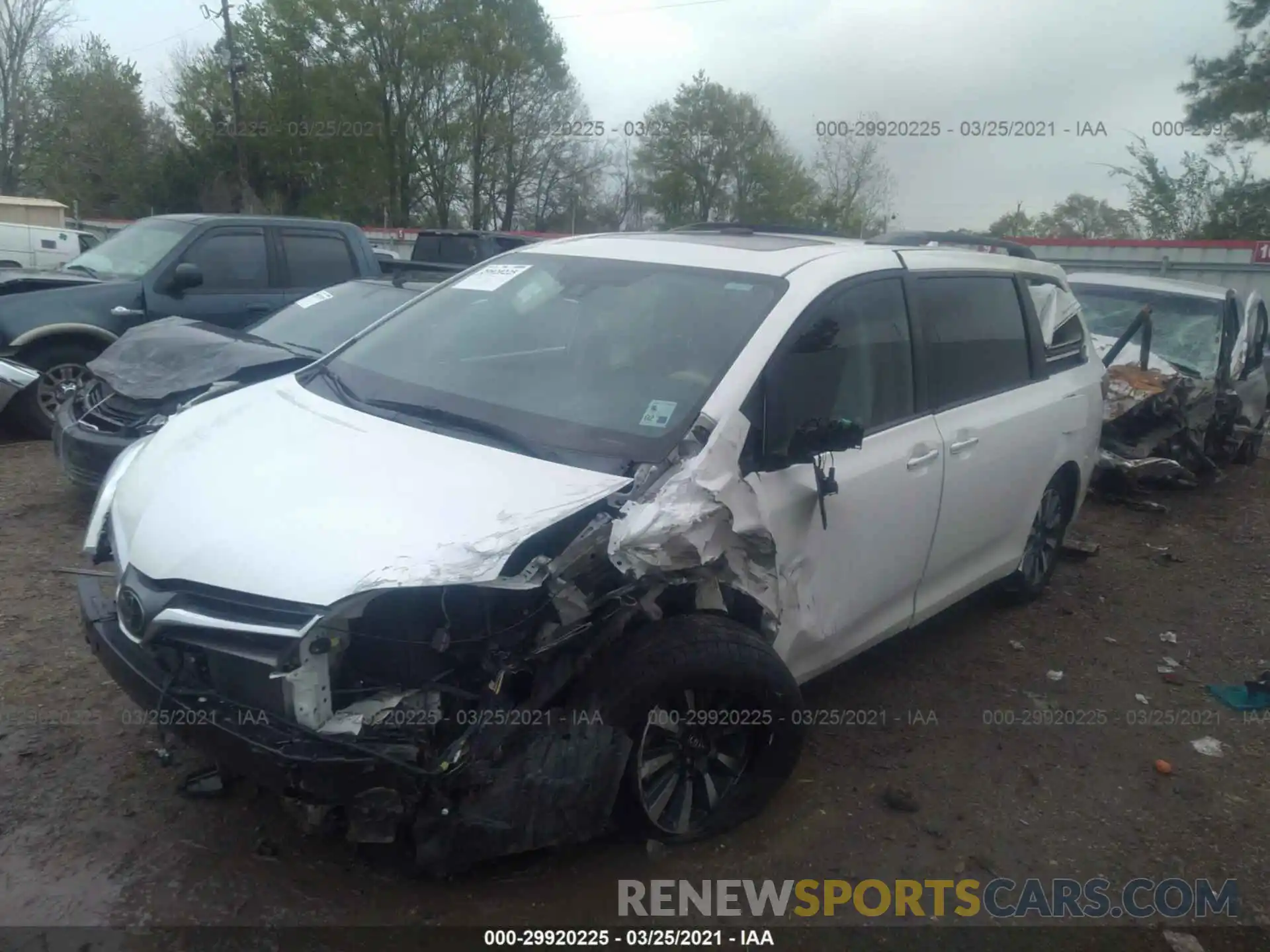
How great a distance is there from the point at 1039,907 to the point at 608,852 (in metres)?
1.35

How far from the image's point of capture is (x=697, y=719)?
304cm

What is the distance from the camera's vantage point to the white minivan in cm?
1609

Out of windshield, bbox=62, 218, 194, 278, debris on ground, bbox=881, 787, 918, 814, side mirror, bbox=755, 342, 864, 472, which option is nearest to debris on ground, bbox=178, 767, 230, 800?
side mirror, bbox=755, 342, 864, 472

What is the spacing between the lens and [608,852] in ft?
9.98

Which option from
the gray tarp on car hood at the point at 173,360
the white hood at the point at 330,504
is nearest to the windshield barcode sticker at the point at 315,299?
the gray tarp on car hood at the point at 173,360

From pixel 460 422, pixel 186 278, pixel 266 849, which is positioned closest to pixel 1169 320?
pixel 460 422

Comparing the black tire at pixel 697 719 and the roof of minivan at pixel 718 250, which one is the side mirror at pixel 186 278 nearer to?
the roof of minivan at pixel 718 250

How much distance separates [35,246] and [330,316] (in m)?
12.8

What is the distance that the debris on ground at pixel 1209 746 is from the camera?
411cm

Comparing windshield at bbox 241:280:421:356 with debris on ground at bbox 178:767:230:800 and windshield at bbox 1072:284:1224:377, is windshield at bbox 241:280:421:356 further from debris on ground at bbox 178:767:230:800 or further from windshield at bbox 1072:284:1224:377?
windshield at bbox 1072:284:1224:377

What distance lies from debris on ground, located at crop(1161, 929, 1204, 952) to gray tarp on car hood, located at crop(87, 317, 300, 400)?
484 centimetres

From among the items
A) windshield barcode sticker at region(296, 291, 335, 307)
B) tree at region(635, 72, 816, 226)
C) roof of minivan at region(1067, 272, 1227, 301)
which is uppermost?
tree at region(635, 72, 816, 226)

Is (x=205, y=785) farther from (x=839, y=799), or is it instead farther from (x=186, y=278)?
(x=186, y=278)

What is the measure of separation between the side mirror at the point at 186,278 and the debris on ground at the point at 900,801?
20.2ft
